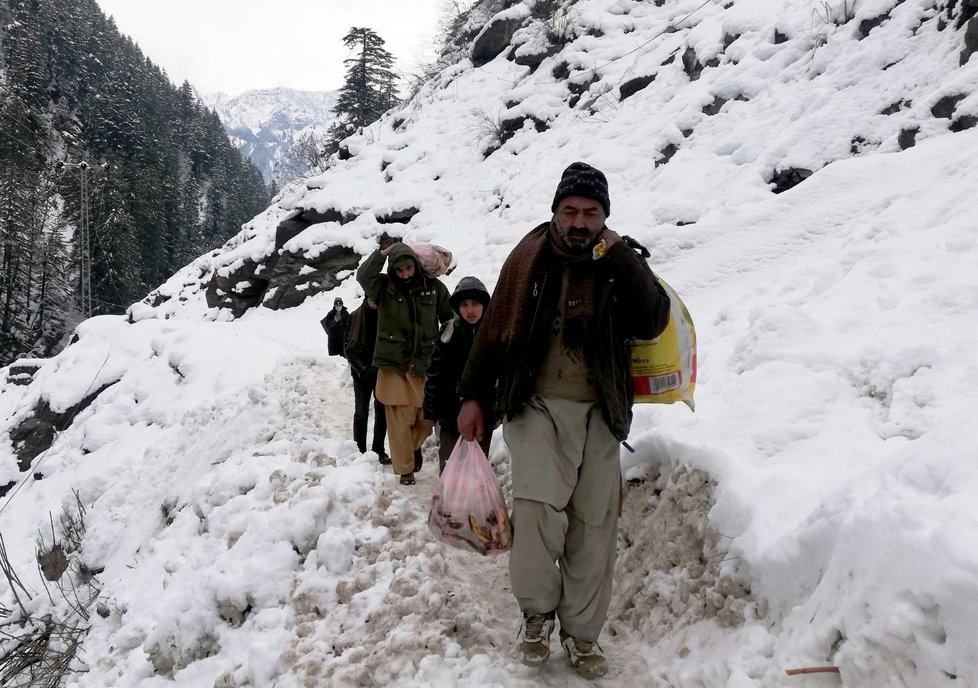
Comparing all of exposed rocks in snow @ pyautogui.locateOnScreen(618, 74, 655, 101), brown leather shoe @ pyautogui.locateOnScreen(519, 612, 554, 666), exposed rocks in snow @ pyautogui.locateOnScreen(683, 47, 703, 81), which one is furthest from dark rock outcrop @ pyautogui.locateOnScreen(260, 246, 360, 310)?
brown leather shoe @ pyautogui.locateOnScreen(519, 612, 554, 666)

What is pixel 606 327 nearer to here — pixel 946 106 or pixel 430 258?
pixel 430 258

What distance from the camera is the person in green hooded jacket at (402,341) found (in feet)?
16.0

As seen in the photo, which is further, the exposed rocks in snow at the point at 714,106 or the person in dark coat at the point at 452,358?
the exposed rocks in snow at the point at 714,106

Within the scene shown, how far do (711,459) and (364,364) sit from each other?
325cm

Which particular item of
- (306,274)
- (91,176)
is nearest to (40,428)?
(306,274)

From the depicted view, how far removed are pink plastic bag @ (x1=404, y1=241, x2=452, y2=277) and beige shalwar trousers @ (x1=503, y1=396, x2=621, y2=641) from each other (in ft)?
8.35

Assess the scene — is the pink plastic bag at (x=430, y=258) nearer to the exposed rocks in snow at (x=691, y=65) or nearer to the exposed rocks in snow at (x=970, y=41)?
the exposed rocks in snow at (x=970, y=41)

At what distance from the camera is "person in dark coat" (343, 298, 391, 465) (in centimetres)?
533

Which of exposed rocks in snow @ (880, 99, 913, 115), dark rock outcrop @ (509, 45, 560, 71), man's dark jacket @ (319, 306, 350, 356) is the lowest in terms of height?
man's dark jacket @ (319, 306, 350, 356)

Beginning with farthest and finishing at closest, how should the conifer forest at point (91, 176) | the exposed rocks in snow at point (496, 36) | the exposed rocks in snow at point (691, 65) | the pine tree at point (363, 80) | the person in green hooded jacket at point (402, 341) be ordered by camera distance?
the conifer forest at point (91, 176), the pine tree at point (363, 80), the exposed rocks in snow at point (496, 36), the exposed rocks in snow at point (691, 65), the person in green hooded jacket at point (402, 341)

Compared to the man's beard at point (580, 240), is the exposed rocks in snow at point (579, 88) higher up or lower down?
higher up

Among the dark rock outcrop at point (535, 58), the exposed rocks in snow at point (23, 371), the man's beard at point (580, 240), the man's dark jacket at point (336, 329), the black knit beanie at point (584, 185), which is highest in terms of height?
the dark rock outcrop at point (535, 58)

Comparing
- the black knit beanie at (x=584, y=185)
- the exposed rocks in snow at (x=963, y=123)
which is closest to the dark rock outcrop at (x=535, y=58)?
the exposed rocks in snow at (x=963, y=123)

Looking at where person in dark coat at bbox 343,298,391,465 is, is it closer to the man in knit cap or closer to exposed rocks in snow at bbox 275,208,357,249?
the man in knit cap
